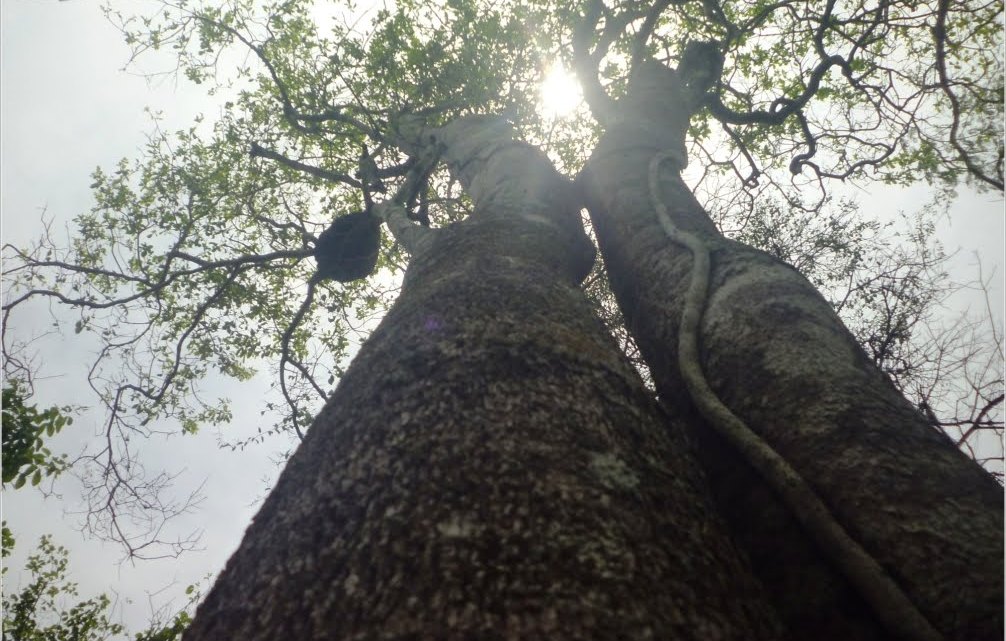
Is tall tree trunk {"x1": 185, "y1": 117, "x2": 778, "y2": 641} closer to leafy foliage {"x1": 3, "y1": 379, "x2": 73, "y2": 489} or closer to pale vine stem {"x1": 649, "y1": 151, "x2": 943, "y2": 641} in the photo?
pale vine stem {"x1": 649, "y1": 151, "x2": 943, "y2": 641}

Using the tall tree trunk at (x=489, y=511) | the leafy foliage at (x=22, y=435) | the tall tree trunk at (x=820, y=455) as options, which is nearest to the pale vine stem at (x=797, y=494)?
the tall tree trunk at (x=820, y=455)

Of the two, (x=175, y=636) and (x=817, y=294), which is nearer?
(x=817, y=294)

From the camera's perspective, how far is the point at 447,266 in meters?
2.45

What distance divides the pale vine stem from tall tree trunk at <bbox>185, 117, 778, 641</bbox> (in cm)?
24

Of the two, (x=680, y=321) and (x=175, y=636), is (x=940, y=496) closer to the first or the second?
(x=680, y=321)

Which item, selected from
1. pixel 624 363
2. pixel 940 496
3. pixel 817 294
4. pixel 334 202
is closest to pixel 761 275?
pixel 817 294

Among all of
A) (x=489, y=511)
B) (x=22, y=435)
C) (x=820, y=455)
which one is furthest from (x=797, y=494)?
(x=22, y=435)

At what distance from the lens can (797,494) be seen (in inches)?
59.8

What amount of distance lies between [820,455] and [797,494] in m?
0.15

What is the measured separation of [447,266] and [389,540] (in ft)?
4.93

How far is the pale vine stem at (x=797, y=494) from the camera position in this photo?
1246mm

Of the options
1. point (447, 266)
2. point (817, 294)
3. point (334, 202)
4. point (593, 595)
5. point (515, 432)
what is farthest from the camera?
point (334, 202)

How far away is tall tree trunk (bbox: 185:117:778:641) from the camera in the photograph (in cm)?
96

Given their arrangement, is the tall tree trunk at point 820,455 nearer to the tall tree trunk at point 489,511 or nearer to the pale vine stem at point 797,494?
the pale vine stem at point 797,494
